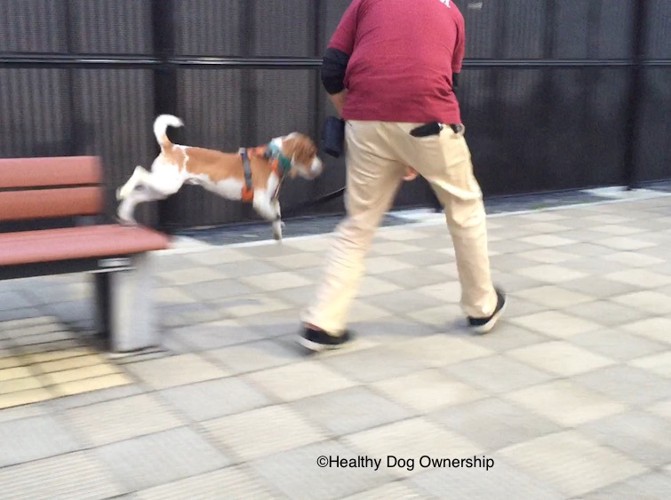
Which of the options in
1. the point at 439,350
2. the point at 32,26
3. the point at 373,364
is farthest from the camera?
the point at 32,26

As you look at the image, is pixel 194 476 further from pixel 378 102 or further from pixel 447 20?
pixel 447 20

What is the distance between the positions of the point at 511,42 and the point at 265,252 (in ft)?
12.6

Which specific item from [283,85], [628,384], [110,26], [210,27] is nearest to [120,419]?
[628,384]

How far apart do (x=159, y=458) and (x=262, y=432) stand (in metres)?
0.44

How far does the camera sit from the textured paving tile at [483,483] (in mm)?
3047

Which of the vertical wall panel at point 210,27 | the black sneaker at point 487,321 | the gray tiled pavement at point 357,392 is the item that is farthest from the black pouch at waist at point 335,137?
the vertical wall panel at point 210,27

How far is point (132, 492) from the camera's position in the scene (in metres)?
3.01

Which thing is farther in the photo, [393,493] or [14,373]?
[14,373]

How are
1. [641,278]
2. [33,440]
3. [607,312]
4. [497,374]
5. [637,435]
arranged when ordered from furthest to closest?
[641,278] → [607,312] → [497,374] → [637,435] → [33,440]

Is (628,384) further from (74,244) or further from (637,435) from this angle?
(74,244)

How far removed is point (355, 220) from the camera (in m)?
4.34

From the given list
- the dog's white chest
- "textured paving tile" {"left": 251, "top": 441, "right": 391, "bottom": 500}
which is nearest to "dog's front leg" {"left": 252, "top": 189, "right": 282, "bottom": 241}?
the dog's white chest

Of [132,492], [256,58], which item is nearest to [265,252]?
[256,58]

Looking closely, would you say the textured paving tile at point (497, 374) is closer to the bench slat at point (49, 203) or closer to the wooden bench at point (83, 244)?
the wooden bench at point (83, 244)
